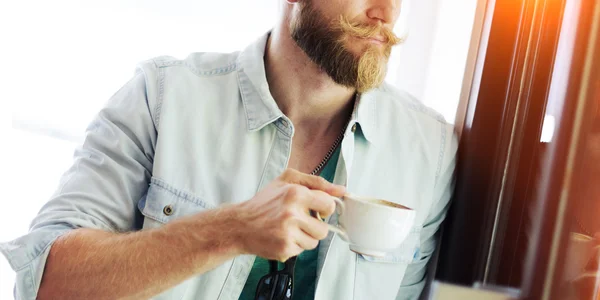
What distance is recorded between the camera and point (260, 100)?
1138mm

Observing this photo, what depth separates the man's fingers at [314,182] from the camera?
2.57ft

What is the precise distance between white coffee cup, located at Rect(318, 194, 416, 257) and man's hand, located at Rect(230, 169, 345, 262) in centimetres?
2

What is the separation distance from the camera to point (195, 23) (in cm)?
162

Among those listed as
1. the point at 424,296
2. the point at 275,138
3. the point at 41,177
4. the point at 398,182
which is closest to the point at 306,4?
the point at 275,138

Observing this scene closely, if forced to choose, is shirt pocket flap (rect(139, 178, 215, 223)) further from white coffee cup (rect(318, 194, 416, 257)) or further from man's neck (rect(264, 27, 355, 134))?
white coffee cup (rect(318, 194, 416, 257))

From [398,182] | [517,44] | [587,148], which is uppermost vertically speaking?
[517,44]

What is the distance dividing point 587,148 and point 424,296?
515 millimetres

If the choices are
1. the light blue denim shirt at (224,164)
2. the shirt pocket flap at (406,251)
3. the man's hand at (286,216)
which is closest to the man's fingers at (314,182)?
the man's hand at (286,216)

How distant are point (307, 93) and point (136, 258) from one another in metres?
0.49

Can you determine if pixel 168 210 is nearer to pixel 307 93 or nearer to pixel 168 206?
pixel 168 206

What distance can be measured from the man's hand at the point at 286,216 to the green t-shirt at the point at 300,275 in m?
0.30

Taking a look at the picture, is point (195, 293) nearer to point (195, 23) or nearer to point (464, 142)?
point (464, 142)

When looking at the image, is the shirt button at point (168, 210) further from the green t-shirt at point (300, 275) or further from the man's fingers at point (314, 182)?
the man's fingers at point (314, 182)

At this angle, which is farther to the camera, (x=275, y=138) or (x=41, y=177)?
(x=41, y=177)
